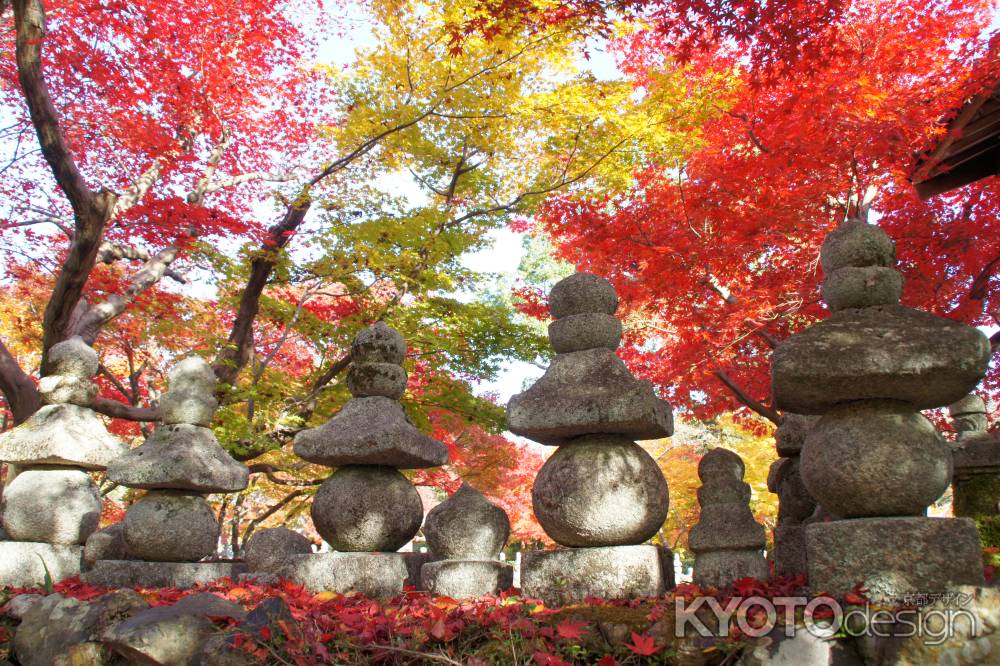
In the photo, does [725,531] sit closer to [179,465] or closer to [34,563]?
[179,465]

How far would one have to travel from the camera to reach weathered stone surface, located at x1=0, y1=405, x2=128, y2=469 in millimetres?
5625

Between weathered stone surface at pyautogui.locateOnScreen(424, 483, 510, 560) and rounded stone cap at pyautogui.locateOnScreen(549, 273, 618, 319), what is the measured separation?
5.11 feet

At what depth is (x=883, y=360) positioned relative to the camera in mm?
3229

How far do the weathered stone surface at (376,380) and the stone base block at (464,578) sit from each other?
146 cm

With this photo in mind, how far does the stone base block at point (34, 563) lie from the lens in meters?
5.44

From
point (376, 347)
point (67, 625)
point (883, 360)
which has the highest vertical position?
point (376, 347)

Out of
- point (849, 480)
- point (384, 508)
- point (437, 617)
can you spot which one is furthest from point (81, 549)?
point (849, 480)

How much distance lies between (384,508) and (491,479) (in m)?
10.3

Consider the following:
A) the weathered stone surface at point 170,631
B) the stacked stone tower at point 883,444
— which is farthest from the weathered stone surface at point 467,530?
the stacked stone tower at point 883,444

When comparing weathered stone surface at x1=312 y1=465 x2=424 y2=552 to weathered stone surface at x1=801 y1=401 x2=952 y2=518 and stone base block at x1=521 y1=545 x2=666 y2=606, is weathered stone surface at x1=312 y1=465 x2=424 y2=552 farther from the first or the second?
weathered stone surface at x1=801 y1=401 x2=952 y2=518

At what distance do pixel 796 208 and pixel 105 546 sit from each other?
8952 mm

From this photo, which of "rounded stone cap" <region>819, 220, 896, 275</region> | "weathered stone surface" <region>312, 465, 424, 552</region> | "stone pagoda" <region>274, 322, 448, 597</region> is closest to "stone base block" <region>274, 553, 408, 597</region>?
"stone pagoda" <region>274, 322, 448, 597</region>

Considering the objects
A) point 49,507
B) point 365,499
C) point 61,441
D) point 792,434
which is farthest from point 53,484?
point 792,434

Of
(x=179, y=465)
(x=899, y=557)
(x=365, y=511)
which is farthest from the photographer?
(x=179, y=465)
